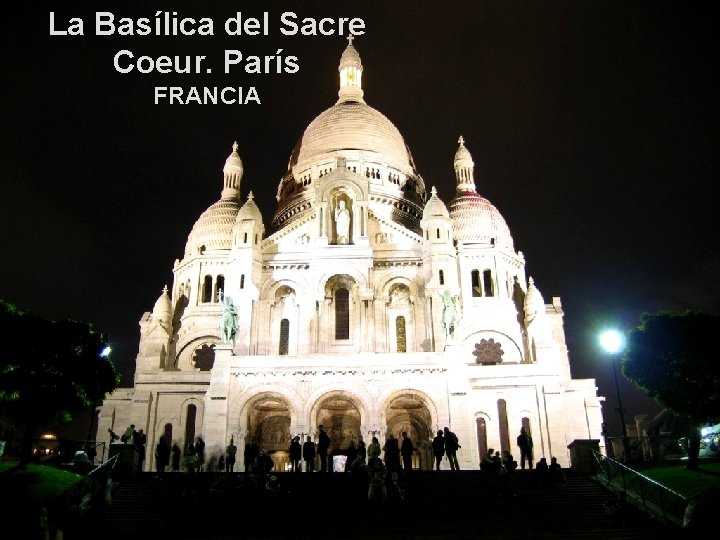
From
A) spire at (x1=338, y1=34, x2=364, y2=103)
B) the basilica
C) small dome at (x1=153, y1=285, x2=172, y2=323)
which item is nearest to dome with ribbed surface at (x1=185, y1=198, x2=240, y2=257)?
the basilica

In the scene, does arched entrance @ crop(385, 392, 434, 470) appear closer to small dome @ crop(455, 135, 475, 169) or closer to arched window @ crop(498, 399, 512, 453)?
arched window @ crop(498, 399, 512, 453)

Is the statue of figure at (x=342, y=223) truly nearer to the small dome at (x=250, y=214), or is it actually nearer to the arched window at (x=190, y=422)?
the small dome at (x=250, y=214)

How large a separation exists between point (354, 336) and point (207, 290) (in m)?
18.1

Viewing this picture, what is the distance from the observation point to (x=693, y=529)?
1838 cm

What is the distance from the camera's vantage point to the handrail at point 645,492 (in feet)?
63.2

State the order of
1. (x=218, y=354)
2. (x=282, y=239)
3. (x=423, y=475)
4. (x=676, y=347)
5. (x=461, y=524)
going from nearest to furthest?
1. (x=461, y=524)
2. (x=423, y=475)
3. (x=676, y=347)
4. (x=218, y=354)
5. (x=282, y=239)

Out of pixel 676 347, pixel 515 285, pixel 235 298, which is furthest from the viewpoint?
pixel 515 285

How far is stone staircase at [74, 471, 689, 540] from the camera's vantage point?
62.6 ft

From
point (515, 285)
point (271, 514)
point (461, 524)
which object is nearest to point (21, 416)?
point (271, 514)

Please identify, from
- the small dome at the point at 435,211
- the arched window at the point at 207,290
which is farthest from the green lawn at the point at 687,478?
the arched window at the point at 207,290

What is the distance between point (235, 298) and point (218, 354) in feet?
18.8

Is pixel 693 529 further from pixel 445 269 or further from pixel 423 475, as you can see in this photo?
pixel 445 269

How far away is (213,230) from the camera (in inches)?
2322

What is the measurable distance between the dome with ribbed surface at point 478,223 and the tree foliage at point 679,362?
26.8 metres
